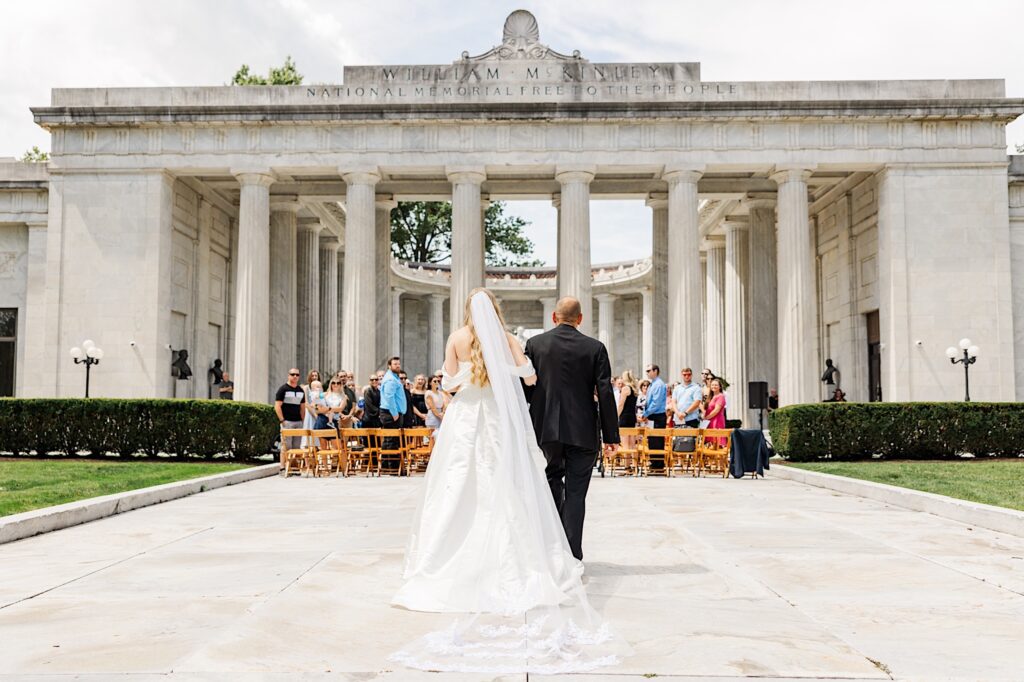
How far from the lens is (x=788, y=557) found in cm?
865

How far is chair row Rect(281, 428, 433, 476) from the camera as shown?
19.9 metres

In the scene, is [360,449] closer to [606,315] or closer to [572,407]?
[572,407]

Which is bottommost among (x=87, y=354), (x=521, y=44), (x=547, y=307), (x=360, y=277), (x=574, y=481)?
(x=574, y=481)

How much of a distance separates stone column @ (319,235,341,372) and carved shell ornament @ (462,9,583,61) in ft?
50.9

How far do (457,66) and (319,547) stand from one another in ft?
86.8

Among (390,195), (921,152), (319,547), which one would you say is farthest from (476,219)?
(319,547)

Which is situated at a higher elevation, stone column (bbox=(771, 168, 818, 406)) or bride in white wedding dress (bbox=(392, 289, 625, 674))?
stone column (bbox=(771, 168, 818, 406))

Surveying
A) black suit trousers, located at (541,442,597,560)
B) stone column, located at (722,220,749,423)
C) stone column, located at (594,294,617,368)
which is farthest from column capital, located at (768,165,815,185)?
Result: black suit trousers, located at (541,442,597,560)

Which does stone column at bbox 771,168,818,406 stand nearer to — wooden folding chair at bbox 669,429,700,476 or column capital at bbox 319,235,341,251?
wooden folding chair at bbox 669,429,700,476

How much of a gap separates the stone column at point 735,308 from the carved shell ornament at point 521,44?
13.1 m

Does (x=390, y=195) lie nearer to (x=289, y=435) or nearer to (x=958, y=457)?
(x=289, y=435)

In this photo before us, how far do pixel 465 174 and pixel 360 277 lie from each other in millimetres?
5284

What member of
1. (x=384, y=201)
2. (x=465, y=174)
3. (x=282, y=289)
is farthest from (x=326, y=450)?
(x=282, y=289)

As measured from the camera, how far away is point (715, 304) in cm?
4494
